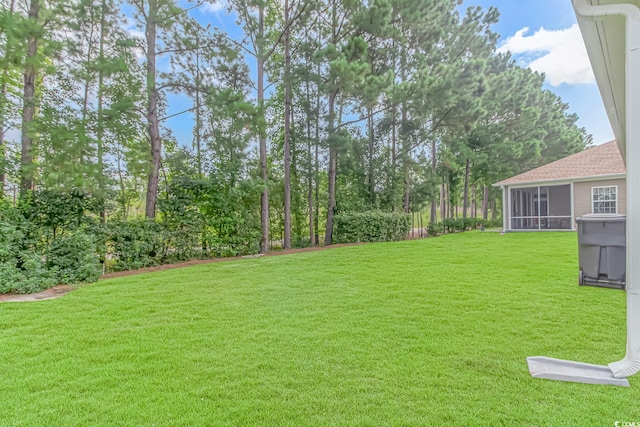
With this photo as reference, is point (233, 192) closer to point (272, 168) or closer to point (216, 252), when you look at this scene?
point (216, 252)

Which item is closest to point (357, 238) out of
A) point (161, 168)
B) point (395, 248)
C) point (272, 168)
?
point (395, 248)

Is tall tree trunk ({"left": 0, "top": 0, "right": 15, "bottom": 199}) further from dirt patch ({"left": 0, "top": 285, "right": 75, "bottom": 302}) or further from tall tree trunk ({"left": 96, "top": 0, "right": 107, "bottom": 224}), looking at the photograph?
dirt patch ({"left": 0, "top": 285, "right": 75, "bottom": 302})

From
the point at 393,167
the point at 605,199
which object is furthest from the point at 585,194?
the point at 393,167

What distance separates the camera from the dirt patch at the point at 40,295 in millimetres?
4738

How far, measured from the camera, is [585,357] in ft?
8.60

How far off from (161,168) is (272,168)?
175 inches

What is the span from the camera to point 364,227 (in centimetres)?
1260

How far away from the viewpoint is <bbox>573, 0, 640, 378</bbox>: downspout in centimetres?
171

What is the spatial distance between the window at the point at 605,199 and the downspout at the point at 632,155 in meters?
13.7

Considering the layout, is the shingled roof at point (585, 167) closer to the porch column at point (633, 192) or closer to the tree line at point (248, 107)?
the tree line at point (248, 107)

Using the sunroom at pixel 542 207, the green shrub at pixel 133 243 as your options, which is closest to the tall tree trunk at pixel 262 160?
the green shrub at pixel 133 243

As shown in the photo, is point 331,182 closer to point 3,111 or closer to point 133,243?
point 133,243

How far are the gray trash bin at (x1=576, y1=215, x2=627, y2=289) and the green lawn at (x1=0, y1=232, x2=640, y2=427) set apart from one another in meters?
0.82

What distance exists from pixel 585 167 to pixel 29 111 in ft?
62.8
